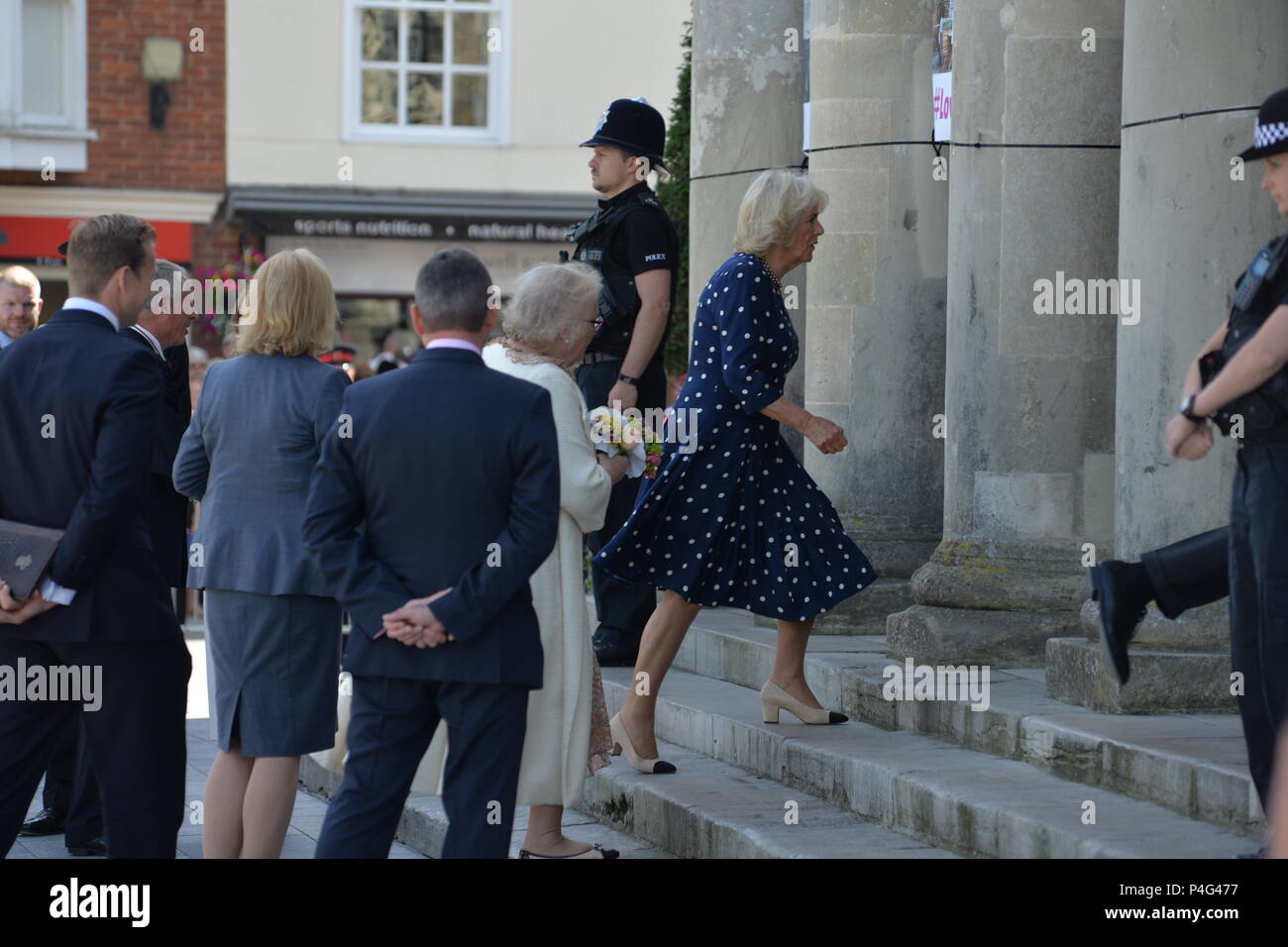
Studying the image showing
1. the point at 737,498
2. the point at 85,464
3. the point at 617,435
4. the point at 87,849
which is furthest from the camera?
the point at 87,849

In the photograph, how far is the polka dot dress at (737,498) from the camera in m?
Result: 6.21

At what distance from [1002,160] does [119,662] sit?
3.57 m

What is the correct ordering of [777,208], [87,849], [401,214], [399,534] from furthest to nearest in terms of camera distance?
[401,214]
[87,849]
[777,208]
[399,534]

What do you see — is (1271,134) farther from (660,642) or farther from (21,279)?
(21,279)

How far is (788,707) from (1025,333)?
1.53 metres

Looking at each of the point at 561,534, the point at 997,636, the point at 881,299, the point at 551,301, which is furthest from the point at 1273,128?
the point at 881,299

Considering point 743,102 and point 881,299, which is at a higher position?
point 743,102

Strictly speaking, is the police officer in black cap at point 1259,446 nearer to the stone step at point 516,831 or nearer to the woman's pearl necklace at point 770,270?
the woman's pearl necklace at point 770,270

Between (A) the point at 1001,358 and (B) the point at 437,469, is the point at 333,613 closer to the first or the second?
(B) the point at 437,469

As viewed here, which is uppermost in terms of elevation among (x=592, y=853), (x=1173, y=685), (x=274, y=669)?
(x=274, y=669)

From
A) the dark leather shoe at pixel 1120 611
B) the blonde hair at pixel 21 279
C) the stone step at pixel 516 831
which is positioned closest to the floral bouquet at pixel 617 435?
the stone step at pixel 516 831

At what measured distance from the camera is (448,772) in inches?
181

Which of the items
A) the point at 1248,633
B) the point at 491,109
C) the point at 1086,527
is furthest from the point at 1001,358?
the point at 491,109

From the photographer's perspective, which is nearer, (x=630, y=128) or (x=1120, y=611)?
(x=1120, y=611)
